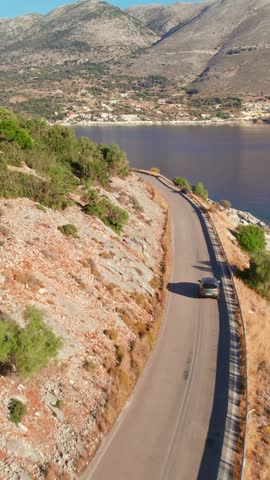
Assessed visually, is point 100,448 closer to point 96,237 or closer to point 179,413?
point 179,413

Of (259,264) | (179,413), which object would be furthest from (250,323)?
(179,413)

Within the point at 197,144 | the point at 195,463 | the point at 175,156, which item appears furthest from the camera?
the point at 197,144

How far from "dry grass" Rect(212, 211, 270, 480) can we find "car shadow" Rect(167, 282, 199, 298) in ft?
7.80

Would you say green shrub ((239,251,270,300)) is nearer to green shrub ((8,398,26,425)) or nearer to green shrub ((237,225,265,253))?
green shrub ((237,225,265,253))

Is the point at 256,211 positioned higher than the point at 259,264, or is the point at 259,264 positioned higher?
the point at 259,264

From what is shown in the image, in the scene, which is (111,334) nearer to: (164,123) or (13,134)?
(13,134)

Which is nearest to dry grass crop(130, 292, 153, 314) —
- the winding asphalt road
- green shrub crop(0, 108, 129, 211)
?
the winding asphalt road

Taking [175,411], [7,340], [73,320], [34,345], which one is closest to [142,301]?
[73,320]

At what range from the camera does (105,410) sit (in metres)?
13.5

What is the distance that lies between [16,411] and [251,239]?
1032 inches

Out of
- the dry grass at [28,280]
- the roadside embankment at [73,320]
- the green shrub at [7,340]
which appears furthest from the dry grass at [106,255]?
the green shrub at [7,340]

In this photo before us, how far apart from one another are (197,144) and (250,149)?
15819mm

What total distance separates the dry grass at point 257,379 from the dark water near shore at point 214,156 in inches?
1389

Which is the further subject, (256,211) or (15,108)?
(15,108)
